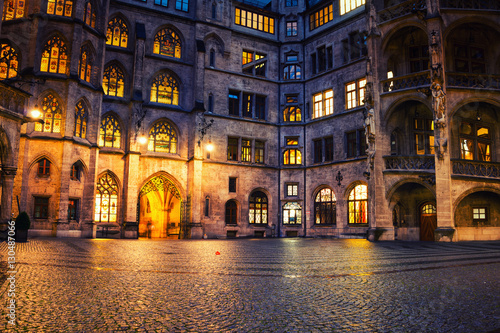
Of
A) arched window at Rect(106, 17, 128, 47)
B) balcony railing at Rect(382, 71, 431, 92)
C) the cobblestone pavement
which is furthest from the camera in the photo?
arched window at Rect(106, 17, 128, 47)

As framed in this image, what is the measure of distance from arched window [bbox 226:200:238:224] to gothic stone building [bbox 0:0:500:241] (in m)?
0.22

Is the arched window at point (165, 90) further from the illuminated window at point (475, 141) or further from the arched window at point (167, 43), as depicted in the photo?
the illuminated window at point (475, 141)

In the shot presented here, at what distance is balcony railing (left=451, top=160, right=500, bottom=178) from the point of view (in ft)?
80.8

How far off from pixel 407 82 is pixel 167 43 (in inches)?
784

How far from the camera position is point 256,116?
3759cm

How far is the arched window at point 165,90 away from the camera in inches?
1336

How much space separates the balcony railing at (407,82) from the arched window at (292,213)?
13607 millimetres

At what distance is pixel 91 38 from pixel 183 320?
1166 inches

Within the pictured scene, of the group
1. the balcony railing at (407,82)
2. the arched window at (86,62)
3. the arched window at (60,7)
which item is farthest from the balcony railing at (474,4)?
the arched window at (60,7)

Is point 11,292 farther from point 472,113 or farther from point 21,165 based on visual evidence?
point 472,113

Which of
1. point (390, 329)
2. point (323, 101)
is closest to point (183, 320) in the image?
point (390, 329)

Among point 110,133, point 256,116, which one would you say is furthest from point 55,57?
point 256,116

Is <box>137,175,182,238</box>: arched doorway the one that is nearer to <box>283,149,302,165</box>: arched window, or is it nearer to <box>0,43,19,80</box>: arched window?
<box>283,149,302,165</box>: arched window

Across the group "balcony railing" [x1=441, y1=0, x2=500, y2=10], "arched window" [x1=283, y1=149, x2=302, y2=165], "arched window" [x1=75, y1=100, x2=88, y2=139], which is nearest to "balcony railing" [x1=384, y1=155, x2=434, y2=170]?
"balcony railing" [x1=441, y1=0, x2=500, y2=10]
